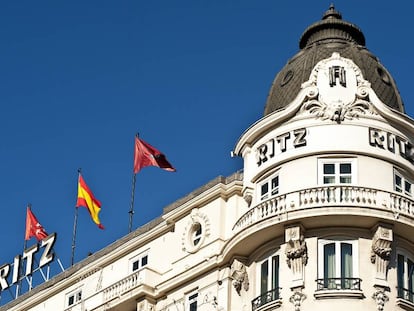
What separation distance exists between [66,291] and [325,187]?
20.8m

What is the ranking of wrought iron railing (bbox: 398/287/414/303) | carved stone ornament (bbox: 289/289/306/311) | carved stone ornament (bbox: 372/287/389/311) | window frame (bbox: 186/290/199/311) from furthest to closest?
window frame (bbox: 186/290/199/311), wrought iron railing (bbox: 398/287/414/303), carved stone ornament (bbox: 289/289/306/311), carved stone ornament (bbox: 372/287/389/311)

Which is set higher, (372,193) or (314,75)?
(314,75)

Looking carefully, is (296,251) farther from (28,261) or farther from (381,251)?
(28,261)

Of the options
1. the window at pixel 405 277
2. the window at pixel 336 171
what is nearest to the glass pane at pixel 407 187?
the window at pixel 336 171

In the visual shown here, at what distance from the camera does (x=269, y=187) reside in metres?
64.9

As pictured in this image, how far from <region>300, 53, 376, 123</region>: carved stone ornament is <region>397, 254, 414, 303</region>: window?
25.2ft

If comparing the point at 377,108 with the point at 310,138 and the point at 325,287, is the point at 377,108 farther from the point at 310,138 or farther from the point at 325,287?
the point at 325,287

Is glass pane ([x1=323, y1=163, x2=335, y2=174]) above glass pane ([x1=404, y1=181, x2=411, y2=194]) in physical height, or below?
above

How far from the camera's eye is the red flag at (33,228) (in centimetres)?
8381

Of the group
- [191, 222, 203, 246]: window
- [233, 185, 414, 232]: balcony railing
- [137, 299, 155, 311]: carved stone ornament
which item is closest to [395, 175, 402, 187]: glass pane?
[233, 185, 414, 232]: balcony railing

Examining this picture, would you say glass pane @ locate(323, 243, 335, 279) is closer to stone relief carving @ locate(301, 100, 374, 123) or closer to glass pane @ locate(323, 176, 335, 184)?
glass pane @ locate(323, 176, 335, 184)

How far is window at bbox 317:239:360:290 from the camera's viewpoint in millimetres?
60188

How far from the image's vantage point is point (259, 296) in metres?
62.2

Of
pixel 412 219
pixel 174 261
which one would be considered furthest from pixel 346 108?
pixel 174 261
